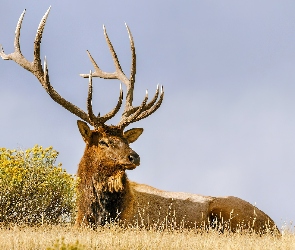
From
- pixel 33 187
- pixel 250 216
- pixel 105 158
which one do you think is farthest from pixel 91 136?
pixel 250 216

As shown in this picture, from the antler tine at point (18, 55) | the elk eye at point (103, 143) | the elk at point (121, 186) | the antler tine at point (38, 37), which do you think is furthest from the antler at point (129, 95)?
the antler tine at point (18, 55)

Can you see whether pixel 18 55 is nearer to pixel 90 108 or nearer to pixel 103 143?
pixel 90 108

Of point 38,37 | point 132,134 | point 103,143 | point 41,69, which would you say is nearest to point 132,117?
point 132,134

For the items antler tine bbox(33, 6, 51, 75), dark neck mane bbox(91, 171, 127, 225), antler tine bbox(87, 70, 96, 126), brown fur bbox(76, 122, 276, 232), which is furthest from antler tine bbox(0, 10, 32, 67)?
dark neck mane bbox(91, 171, 127, 225)

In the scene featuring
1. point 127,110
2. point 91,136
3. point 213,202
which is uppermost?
point 127,110

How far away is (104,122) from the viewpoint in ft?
28.2

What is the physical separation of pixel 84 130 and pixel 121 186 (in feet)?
3.30

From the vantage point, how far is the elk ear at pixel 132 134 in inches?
346

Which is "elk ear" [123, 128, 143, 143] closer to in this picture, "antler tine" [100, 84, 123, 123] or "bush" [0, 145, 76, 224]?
"antler tine" [100, 84, 123, 123]

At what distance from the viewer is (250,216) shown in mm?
9945

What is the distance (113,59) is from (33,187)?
117 inches

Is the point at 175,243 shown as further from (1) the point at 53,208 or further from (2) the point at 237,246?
(1) the point at 53,208

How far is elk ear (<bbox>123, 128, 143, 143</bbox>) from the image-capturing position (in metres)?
8.79

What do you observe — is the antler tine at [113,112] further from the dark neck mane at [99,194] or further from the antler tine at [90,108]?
the dark neck mane at [99,194]
